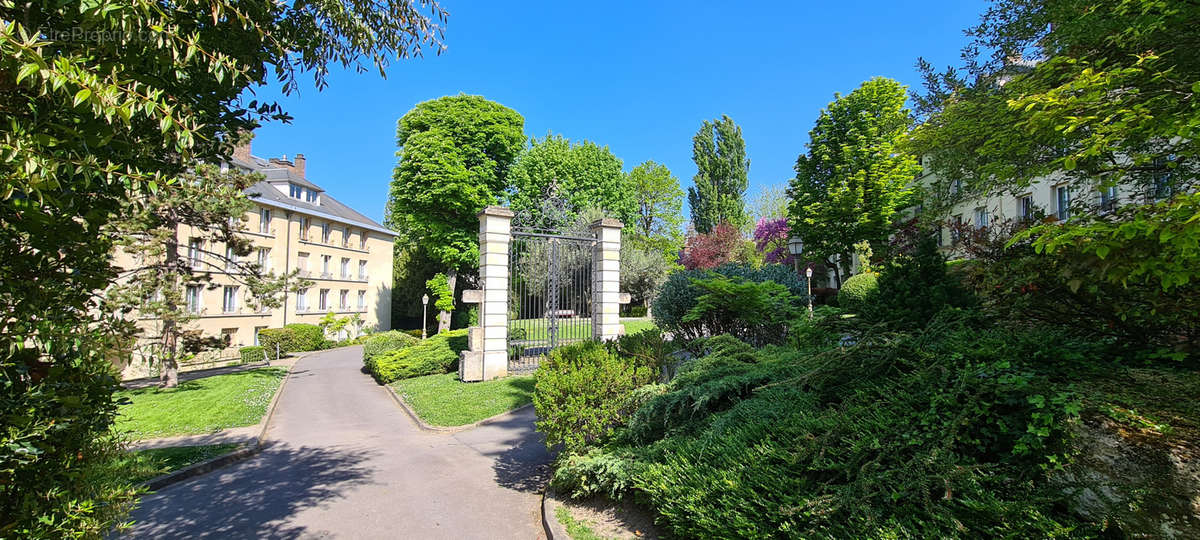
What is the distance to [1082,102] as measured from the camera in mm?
3244

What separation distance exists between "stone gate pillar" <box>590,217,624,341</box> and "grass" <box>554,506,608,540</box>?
26.6ft

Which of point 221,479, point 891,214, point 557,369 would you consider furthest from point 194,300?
point 891,214

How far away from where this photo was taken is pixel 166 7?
2.55m

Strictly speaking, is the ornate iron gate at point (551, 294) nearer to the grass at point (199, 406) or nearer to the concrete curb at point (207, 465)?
the concrete curb at point (207, 465)

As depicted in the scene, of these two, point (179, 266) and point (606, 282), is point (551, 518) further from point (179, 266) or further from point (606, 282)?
point (179, 266)

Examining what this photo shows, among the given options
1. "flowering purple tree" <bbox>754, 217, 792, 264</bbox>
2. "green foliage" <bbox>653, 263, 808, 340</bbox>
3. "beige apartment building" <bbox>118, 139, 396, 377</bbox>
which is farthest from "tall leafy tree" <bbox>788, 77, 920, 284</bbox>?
"beige apartment building" <bbox>118, 139, 396, 377</bbox>

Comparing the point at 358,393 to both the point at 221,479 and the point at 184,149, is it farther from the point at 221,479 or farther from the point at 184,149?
the point at 184,149

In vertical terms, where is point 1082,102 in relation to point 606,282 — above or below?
above

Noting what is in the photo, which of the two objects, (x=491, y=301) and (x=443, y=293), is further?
(x=443, y=293)

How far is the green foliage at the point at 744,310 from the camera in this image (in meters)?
9.51

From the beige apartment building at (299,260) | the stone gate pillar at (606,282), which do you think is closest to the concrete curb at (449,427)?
the stone gate pillar at (606,282)

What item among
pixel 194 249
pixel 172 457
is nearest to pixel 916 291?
pixel 172 457

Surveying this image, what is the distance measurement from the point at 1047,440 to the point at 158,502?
8.50 meters

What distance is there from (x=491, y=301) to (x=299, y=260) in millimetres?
23135
